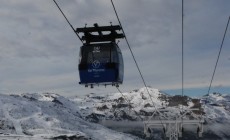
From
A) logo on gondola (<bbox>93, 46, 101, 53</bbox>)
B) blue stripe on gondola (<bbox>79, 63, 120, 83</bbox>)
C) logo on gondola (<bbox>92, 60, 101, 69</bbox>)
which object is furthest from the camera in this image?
logo on gondola (<bbox>93, 46, 101, 53</bbox>)

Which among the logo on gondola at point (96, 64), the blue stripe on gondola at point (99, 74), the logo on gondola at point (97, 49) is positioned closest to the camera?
the blue stripe on gondola at point (99, 74)

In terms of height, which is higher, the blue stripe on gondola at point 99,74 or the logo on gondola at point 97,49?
the logo on gondola at point 97,49

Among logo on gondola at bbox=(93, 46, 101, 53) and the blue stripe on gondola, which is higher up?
logo on gondola at bbox=(93, 46, 101, 53)

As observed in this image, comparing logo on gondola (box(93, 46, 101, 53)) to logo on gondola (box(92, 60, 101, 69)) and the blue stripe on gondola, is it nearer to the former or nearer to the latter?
logo on gondola (box(92, 60, 101, 69))

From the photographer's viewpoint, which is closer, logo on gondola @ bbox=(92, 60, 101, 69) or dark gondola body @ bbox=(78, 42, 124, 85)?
dark gondola body @ bbox=(78, 42, 124, 85)

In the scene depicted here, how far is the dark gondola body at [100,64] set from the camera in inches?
1137

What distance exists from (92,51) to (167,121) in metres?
34.4

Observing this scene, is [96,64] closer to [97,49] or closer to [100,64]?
[100,64]

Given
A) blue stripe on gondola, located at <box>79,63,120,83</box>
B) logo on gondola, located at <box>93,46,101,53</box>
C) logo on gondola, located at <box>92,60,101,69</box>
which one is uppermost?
logo on gondola, located at <box>93,46,101,53</box>

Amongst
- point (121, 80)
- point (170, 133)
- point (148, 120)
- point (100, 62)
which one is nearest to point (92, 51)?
point (100, 62)

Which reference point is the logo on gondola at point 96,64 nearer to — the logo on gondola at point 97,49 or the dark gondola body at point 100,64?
the dark gondola body at point 100,64

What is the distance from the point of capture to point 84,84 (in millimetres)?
29609

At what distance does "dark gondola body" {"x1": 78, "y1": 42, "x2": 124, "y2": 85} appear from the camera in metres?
28.9

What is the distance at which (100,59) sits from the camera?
2941cm
